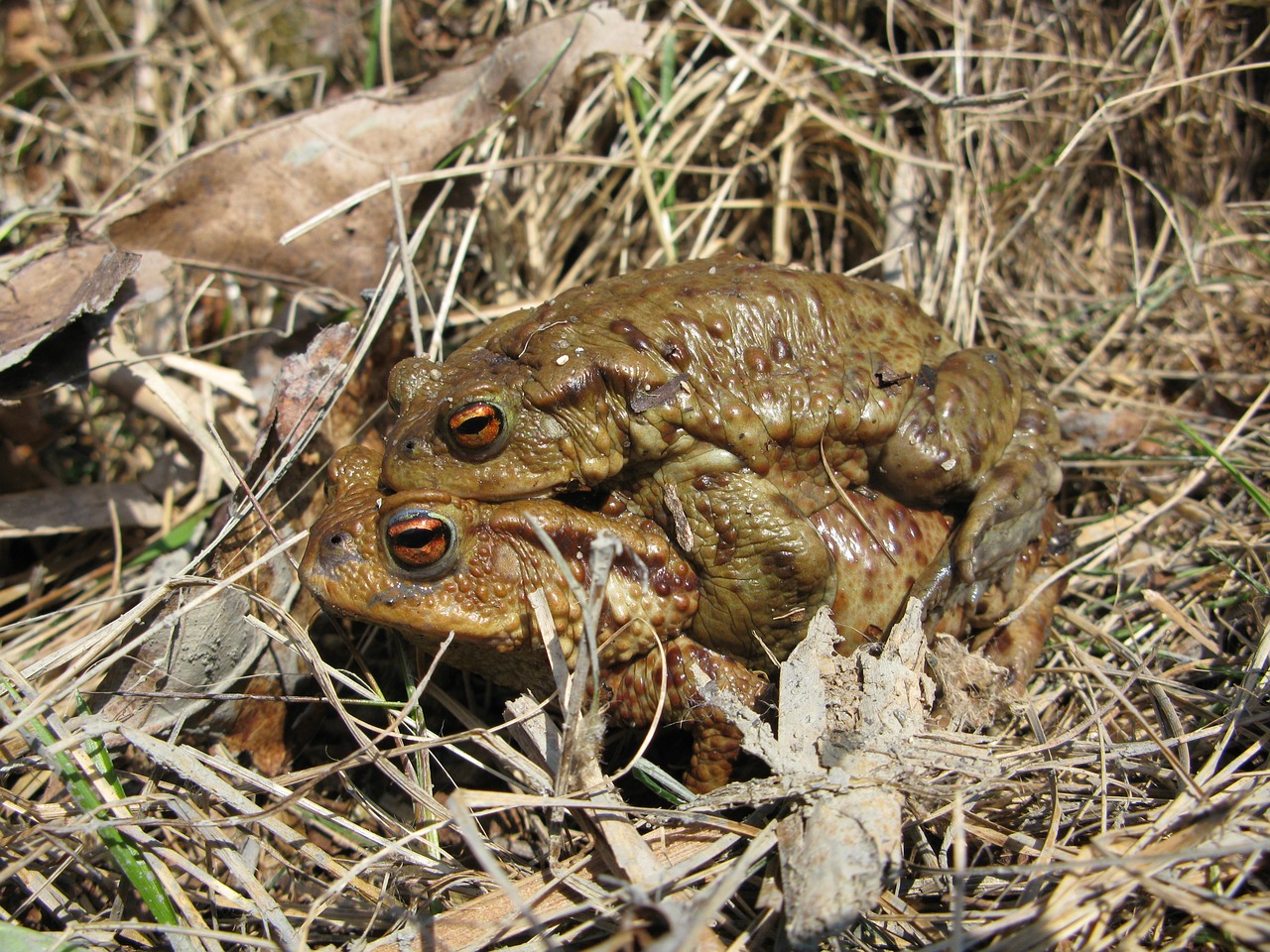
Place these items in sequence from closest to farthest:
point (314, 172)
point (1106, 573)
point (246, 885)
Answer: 1. point (246, 885)
2. point (1106, 573)
3. point (314, 172)

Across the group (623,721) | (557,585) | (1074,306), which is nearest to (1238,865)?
(623,721)

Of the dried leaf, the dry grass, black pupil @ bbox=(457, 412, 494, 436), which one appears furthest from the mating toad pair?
the dried leaf

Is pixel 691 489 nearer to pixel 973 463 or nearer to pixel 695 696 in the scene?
pixel 695 696

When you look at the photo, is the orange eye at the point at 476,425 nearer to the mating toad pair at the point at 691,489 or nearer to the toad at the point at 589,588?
the mating toad pair at the point at 691,489

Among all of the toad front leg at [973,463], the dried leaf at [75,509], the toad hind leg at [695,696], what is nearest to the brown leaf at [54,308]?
the dried leaf at [75,509]

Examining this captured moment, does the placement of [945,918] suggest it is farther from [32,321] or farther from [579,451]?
[32,321]

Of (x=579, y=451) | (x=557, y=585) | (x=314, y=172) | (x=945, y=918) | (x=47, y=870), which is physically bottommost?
(x=47, y=870)
